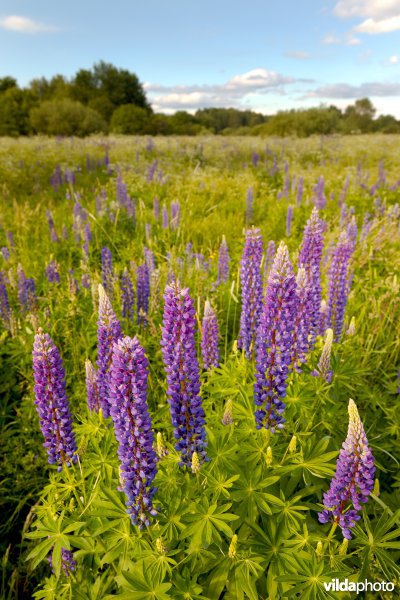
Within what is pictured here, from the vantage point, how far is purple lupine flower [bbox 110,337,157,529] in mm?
1597

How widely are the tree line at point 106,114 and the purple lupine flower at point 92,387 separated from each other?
2310 centimetres

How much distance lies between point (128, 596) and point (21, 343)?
2.70m

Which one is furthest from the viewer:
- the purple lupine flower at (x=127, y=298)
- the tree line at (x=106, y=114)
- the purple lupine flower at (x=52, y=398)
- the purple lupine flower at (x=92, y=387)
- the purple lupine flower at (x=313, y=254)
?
the tree line at (x=106, y=114)

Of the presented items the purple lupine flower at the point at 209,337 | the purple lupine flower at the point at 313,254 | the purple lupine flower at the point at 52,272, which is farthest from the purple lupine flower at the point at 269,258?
the purple lupine flower at the point at 52,272

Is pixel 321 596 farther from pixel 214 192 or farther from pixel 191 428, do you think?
pixel 214 192

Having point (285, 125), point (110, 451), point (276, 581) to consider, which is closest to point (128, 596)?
point (276, 581)

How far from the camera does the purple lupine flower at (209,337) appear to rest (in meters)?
2.80

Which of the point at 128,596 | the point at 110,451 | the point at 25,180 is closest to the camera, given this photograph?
Answer: the point at 128,596

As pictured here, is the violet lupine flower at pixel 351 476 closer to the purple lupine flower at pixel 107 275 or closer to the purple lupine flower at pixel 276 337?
the purple lupine flower at pixel 276 337

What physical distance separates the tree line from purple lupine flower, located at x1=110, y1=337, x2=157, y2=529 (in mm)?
23632

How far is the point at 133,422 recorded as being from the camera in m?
1.64

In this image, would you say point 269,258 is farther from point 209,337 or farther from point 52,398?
point 52,398

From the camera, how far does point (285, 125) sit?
2777 cm

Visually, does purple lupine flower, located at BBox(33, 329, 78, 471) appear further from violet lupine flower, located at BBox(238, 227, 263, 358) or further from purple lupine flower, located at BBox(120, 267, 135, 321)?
purple lupine flower, located at BBox(120, 267, 135, 321)
